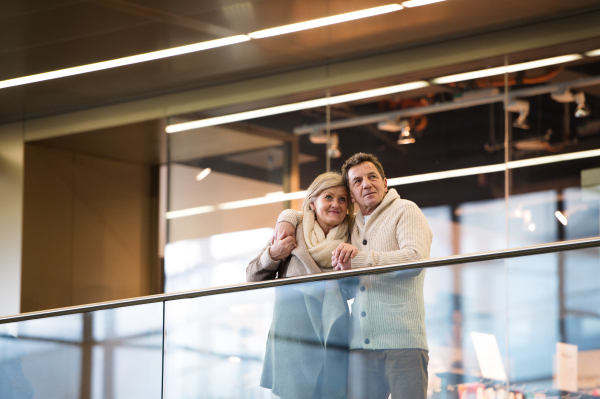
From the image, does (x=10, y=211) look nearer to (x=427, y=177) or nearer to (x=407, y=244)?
(x=427, y=177)

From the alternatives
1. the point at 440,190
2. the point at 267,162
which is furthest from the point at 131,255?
the point at 440,190

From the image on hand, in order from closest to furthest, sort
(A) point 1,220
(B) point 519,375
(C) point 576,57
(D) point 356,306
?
(B) point 519,375 < (D) point 356,306 < (C) point 576,57 < (A) point 1,220

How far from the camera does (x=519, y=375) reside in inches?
131

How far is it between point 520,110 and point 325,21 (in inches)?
84.2

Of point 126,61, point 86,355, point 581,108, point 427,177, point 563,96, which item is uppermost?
point 126,61

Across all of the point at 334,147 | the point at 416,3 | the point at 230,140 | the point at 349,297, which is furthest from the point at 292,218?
the point at 230,140

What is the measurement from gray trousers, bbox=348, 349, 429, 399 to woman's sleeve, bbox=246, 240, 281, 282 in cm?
89

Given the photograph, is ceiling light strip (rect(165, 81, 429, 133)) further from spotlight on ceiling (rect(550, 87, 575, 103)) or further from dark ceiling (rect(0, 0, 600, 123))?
spotlight on ceiling (rect(550, 87, 575, 103))

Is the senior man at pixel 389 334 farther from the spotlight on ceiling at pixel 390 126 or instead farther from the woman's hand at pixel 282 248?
the spotlight on ceiling at pixel 390 126

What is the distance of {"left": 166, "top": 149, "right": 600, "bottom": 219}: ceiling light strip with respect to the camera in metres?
7.55

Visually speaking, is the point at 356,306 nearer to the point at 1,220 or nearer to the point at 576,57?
the point at 576,57

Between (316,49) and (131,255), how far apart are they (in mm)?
4255

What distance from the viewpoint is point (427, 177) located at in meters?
8.25

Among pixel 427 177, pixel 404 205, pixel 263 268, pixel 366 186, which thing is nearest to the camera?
pixel 404 205
